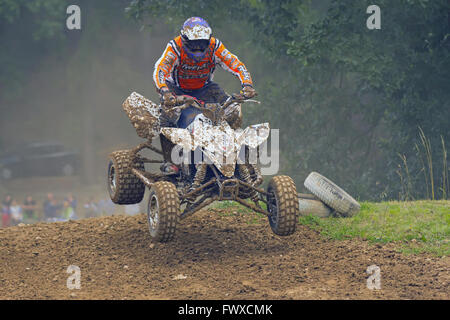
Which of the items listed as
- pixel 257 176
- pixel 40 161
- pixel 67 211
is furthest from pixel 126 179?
pixel 40 161

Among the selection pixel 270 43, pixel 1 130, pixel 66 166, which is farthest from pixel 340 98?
pixel 1 130

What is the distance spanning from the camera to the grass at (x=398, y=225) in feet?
27.2

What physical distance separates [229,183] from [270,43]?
11.8m

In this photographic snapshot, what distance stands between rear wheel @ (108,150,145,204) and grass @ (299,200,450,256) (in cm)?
267

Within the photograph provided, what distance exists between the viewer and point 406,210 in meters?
9.78

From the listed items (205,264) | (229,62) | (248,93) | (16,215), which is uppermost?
(229,62)

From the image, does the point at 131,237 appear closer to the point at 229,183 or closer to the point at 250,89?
the point at 229,183

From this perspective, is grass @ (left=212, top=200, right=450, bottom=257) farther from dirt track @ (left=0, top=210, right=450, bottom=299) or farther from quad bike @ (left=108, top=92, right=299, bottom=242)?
quad bike @ (left=108, top=92, right=299, bottom=242)

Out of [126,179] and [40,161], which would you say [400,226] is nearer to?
[126,179]

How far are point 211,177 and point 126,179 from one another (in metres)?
1.86

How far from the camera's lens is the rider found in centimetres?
828

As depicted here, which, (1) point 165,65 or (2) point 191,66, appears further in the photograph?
(2) point 191,66

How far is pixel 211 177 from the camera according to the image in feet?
27.1

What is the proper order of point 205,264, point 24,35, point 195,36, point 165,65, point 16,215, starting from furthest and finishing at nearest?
1. point 24,35
2. point 16,215
3. point 165,65
4. point 195,36
5. point 205,264
